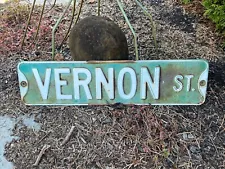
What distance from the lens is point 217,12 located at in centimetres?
232

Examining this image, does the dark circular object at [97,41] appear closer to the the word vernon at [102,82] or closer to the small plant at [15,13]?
the the word vernon at [102,82]

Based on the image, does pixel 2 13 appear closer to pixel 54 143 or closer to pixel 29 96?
pixel 54 143

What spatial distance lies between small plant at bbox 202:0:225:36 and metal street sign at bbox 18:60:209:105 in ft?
4.01

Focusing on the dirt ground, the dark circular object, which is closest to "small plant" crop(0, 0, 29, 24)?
the dirt ground

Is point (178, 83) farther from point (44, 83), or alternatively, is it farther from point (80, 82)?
point (44, 83)

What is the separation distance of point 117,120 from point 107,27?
0.42m

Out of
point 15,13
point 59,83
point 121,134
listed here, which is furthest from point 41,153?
point 15,13

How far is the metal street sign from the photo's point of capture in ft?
3.80

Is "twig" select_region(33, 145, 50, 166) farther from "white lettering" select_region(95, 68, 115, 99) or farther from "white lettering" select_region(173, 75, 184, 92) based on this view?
"white lettering" select_region(173, 75, 184, 92)

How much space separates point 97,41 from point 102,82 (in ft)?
1.78

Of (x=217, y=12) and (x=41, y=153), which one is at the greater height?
(x=217, y=12)

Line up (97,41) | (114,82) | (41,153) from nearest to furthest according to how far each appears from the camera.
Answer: (114,82), (41,153), (97,41)

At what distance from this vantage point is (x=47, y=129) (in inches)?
64.2

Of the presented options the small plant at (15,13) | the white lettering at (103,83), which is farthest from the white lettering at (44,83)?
the small plant at (15,13)
